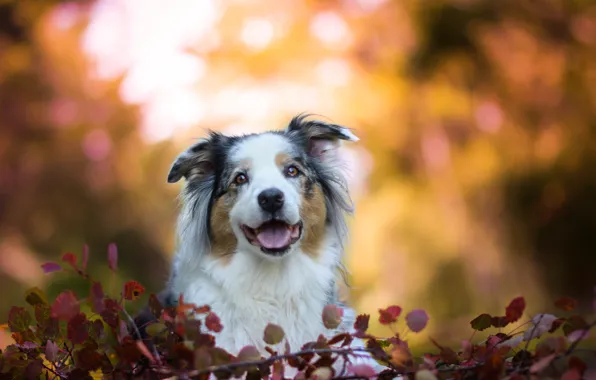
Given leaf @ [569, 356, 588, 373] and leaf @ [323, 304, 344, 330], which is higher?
leaf @ [323, 304, 344, 330]

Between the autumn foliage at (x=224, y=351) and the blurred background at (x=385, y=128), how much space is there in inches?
240

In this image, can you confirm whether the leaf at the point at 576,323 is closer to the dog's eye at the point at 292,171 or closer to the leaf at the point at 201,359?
the leaf at the point at 201,359

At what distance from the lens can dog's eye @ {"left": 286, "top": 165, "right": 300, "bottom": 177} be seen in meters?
3.12

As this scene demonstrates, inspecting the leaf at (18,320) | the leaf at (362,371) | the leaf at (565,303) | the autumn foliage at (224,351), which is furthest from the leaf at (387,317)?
the leaf at (18,320)

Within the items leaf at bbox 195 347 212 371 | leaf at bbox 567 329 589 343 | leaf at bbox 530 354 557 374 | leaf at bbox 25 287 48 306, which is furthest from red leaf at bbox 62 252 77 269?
leaf at bbox 567 329 589 343

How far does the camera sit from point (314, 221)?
320cm

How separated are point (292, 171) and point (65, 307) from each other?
54.9 inches

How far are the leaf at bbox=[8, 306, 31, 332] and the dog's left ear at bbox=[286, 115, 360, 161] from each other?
1537 millimetres

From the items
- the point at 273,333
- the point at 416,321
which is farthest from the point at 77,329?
the point at 416,321

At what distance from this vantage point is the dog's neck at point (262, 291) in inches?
121

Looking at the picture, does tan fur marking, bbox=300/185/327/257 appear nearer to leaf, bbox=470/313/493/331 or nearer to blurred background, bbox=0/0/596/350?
leaf, bbox=470/313/493/331

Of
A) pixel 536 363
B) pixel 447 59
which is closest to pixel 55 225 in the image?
pixel 447 59

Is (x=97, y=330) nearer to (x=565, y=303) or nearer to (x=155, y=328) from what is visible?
(x=155, y=328)

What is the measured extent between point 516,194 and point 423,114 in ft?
4.94
